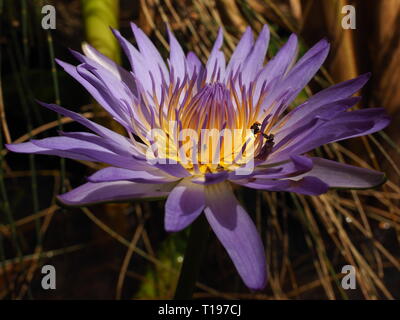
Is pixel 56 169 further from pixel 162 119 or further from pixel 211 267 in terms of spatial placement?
pixel 162 119

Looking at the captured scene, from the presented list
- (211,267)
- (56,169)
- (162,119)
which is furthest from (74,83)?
(162,119)

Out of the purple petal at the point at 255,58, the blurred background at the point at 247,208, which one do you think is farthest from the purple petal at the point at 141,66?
the blurred background at the point at 247,208
